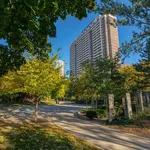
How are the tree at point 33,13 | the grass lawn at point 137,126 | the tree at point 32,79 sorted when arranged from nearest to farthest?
the tree at point 33,13, the grass lawn at point 137,126, the tree at point 32,79

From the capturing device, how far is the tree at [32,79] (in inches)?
452

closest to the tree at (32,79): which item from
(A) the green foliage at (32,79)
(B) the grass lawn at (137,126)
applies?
(A) the green foliage at (32,79)

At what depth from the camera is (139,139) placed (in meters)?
8.26

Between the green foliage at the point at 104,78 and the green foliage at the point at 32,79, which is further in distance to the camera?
the green foliage at the point at 104,78

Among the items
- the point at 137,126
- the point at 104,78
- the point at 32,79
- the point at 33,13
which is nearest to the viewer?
the point at 33,13

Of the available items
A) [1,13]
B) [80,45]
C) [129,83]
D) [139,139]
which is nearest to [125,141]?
[139,139]

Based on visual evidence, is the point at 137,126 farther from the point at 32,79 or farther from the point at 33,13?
the point at 33,13

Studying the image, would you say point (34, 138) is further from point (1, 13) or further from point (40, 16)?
point (1, 13)

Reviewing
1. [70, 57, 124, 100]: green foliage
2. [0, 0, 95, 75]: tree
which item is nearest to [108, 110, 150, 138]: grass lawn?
[70, 57, 124, 100]: green foliage

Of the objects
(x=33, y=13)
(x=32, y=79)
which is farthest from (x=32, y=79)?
(x=33, y=13)

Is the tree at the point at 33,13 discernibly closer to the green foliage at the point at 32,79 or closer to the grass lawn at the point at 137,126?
the green foliage at the point at 32,79

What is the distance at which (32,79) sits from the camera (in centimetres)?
1139

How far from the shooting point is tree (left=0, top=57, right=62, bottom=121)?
11.5 metres

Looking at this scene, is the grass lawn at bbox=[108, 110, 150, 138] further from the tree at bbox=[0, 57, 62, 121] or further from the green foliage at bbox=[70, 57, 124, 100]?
the tree at bbox=[0, 57, 62, 121]
